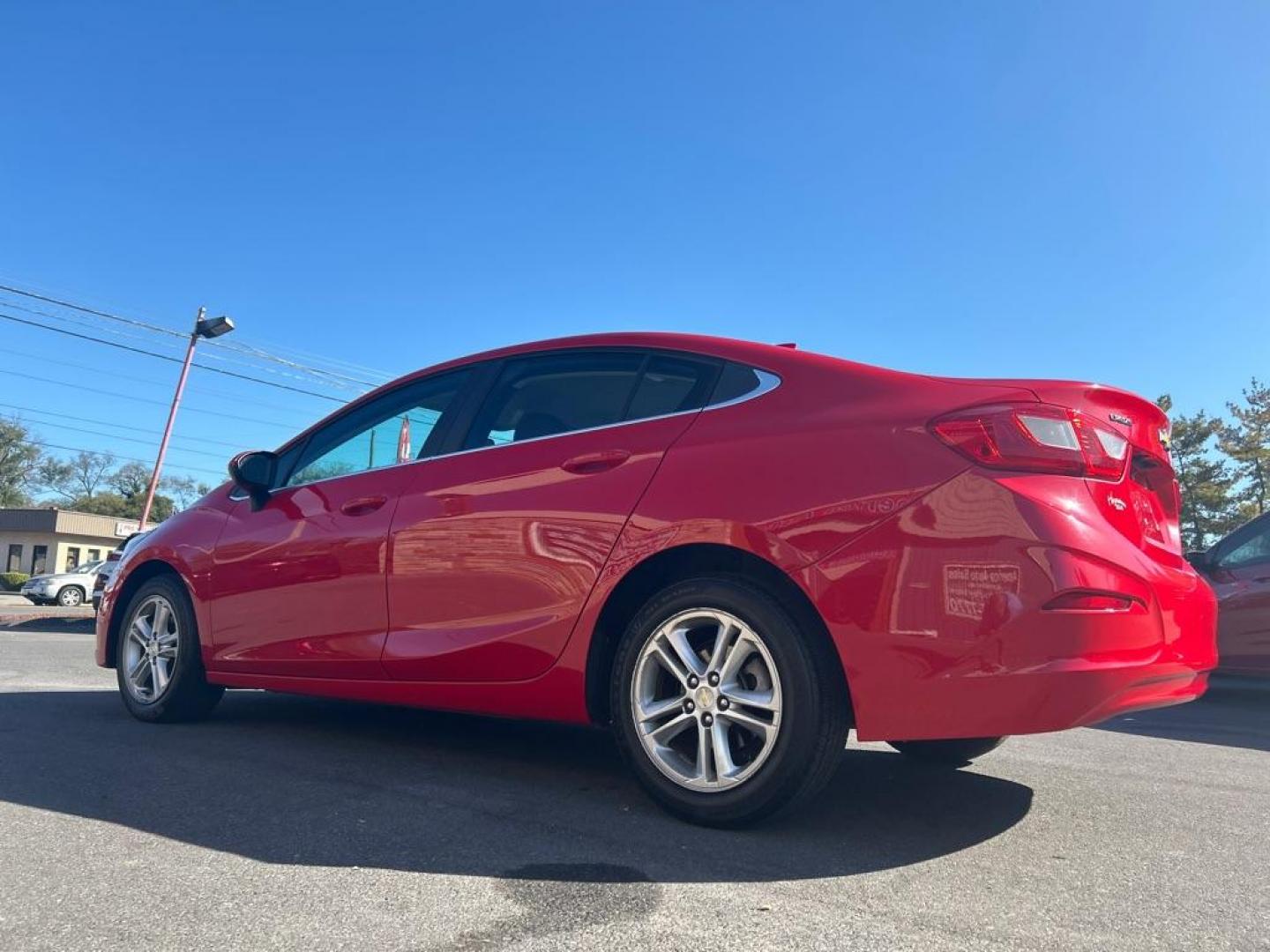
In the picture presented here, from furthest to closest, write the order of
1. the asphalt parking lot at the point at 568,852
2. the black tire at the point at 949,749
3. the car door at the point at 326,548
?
the car door at the point at 326,548 → the black tire at the point at 949,749 → the asphalt parking lot at the point at 568,852

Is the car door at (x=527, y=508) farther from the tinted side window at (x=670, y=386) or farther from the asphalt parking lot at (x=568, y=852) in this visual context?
the asphalt parking lot at (x=568, y=852)

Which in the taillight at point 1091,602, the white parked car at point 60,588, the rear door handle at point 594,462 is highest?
the rear door handle at point 594,462

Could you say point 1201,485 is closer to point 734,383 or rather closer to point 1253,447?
point 1253,447

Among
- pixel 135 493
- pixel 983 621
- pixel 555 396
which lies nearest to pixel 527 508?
pixel 555 396

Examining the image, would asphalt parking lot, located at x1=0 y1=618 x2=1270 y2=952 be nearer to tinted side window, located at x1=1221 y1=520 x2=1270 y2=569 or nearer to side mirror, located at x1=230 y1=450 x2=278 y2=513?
side mirror, located at x1=230 y1=450 x2=278 y2=513

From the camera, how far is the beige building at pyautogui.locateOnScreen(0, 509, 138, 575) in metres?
50.5

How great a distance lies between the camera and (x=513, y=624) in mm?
3311

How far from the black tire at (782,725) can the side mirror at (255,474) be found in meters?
2.54

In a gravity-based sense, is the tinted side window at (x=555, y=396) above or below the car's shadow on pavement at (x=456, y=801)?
above

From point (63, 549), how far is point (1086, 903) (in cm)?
5828

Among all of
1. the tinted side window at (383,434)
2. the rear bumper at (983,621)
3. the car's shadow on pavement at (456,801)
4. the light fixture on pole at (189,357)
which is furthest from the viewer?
the light fixture on pole at (189,357)

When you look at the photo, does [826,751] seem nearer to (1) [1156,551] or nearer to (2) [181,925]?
(1) [1156,551]

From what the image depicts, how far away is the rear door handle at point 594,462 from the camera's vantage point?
10.5 ft

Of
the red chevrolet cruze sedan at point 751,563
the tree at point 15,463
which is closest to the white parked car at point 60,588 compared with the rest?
the red chevrolet cruze sedan at point 751,563
